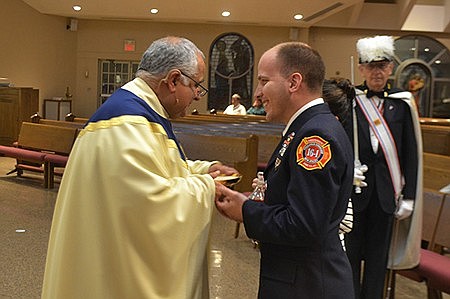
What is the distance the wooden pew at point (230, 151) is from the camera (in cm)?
563

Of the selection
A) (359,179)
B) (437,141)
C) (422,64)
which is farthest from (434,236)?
(422,64)

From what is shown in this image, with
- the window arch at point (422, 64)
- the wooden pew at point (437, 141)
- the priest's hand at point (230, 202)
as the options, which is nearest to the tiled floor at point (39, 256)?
the priest's hand at point (230, 202)

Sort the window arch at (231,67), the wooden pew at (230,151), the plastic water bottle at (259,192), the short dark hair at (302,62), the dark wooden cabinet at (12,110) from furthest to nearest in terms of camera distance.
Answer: the window arch at (231,67)
the dark wooden cabinet at (12,110)
the wooden pew at (230,151)
the plastic water bottle at (259,192)
the short dark hair at (302,62)

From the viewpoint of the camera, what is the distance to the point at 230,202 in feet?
5.78

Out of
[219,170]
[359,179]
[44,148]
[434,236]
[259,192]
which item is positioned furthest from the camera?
[44,148]

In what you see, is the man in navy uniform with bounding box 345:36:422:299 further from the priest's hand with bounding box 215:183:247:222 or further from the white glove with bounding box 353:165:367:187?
the priest's hand with bounding box 215:183:247:222

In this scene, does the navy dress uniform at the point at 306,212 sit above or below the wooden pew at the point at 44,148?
above

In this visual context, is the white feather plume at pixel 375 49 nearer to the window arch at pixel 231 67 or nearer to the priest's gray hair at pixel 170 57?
the priest's gray hair at pixel 170 57

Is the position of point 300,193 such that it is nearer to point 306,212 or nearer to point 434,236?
point 306,212

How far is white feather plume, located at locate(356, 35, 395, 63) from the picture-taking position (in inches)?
115

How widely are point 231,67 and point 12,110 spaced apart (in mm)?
6478

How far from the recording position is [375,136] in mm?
2895

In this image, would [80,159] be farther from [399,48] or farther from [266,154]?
[399,48]

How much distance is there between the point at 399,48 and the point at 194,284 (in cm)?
1544
